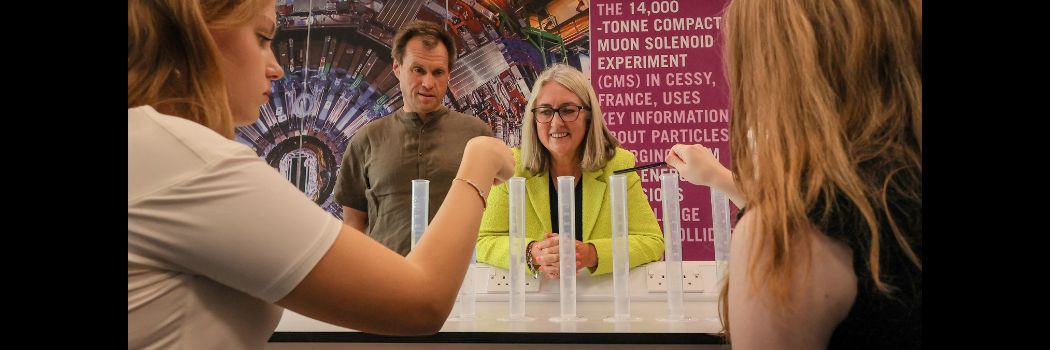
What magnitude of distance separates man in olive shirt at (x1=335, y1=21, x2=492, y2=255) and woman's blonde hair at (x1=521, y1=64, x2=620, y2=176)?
406mm

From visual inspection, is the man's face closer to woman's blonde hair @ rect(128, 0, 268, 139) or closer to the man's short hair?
the man's short hair

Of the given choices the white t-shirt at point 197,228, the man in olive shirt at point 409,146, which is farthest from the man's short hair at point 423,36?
the white t-shirt at point 197,228

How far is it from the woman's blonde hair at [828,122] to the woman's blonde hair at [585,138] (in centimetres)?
177

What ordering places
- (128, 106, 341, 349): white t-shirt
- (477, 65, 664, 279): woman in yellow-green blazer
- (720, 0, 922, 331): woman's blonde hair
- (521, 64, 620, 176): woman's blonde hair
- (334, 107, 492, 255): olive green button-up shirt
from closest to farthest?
(128, 106, 341, 349): white t-shirt < (720, 0, 922, 331): woman's blonde hair < (477, 65, 664, 279): woman in yellow-green blazer < (521, 64, 620, 176): woman's blonde hair < (334, 107, 492, 255): olive green button-up shirt

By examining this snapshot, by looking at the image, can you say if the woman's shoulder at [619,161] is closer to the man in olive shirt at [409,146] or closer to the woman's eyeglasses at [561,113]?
the woman's eyeglasses at [561,113]

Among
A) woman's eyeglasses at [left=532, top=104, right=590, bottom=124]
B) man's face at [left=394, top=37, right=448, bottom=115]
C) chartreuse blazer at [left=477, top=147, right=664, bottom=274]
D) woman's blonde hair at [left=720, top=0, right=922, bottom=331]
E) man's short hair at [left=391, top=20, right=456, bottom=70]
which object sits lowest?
chartreuse blazer at [left=477, top=147, right=664, bottom=274]

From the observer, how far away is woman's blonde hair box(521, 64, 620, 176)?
2.68 m

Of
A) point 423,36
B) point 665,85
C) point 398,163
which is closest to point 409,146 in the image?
point 398,163

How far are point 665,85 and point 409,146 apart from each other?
4.90 ft

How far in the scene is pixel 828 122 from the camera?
0.83 m

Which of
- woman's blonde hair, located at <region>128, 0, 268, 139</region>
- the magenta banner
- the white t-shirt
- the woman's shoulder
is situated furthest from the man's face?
the white t-shirt

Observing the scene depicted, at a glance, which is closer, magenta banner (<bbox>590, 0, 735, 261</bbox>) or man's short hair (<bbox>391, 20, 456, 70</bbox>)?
man's short hair (<bbox>391, 20, 456, 70</bbox>)

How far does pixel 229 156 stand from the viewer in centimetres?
71

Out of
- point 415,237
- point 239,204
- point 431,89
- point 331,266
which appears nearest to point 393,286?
point 331,266
